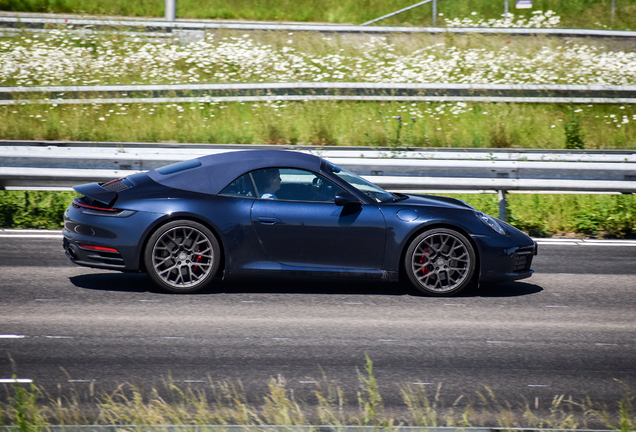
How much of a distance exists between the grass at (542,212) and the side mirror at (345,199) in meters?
4.07

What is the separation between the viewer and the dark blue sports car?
607cm

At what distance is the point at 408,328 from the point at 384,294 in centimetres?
104

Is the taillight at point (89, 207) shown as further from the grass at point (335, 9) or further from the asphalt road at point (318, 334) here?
the grass at point (335, 9)

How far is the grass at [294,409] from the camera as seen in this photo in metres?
3.59

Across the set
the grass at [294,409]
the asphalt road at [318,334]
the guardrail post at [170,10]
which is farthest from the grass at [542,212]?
the guardrail post at [170,10]

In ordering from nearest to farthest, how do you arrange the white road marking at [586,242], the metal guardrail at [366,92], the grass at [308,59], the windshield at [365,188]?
the windshield at [365,188] → the white road marking at [586,242] → the metal guardrail at [366,92] → the grass at [308,59]

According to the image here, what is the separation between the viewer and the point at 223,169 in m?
6.30

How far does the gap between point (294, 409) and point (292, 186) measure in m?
2.71

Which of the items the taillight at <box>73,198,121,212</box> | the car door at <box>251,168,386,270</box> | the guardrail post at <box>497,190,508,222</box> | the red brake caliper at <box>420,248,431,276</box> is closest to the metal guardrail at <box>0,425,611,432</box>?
the car door at <box>251,168,386,270</box>

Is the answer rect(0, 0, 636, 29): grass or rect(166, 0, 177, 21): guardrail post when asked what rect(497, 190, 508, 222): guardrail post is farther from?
rect(166, 0, 177, 21): guardrail post

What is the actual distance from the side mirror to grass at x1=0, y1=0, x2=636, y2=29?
701 inches

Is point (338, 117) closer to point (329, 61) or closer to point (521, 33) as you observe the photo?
point (329, 61)

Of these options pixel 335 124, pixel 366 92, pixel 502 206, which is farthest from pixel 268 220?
pixel 366 92

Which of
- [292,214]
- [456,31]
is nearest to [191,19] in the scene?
[456,31]
